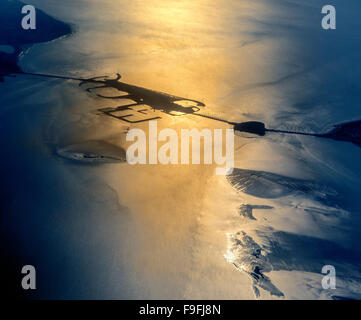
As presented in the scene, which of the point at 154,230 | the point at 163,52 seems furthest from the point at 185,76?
the point at 154,230
